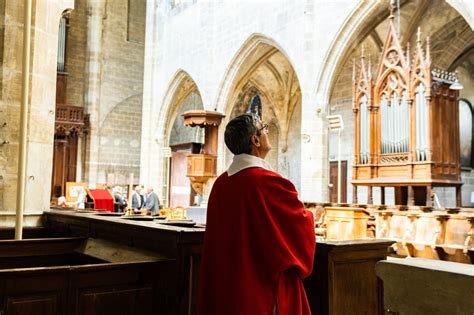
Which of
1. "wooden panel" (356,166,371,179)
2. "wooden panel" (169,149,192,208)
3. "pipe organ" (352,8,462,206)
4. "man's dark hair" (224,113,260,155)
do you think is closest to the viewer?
"man's dark hair" (224,113,260,155)

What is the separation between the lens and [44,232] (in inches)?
186

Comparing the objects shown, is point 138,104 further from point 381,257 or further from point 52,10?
point 381,257

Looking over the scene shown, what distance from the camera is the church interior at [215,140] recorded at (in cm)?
250

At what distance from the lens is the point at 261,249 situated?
80.6 inches

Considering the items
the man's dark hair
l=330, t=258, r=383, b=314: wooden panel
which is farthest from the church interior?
the man's dark hair

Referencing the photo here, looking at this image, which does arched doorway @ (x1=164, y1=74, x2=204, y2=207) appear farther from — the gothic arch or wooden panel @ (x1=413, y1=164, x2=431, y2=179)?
wooden panel @ (x1=413, y1=164, x2=431, y2=179)

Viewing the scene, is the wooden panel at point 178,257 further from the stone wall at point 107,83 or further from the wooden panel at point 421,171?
the stone wall at point 107,83

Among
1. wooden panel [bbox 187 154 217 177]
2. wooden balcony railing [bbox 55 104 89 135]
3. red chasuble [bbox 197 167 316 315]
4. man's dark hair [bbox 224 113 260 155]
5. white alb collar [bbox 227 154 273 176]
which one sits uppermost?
wooden balcony railing [bbox 55 104 89 135]

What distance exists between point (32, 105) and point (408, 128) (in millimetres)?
7787

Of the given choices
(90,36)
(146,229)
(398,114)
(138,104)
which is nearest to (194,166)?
(398,114)

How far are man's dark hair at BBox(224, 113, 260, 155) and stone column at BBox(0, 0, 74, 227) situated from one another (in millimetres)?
3203

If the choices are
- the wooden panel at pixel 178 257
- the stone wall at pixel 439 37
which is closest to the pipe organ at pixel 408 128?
Result: the stone wall at pixel 439 37

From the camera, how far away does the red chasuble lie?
2.01 meters

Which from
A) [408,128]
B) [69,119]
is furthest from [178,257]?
[69,119]
